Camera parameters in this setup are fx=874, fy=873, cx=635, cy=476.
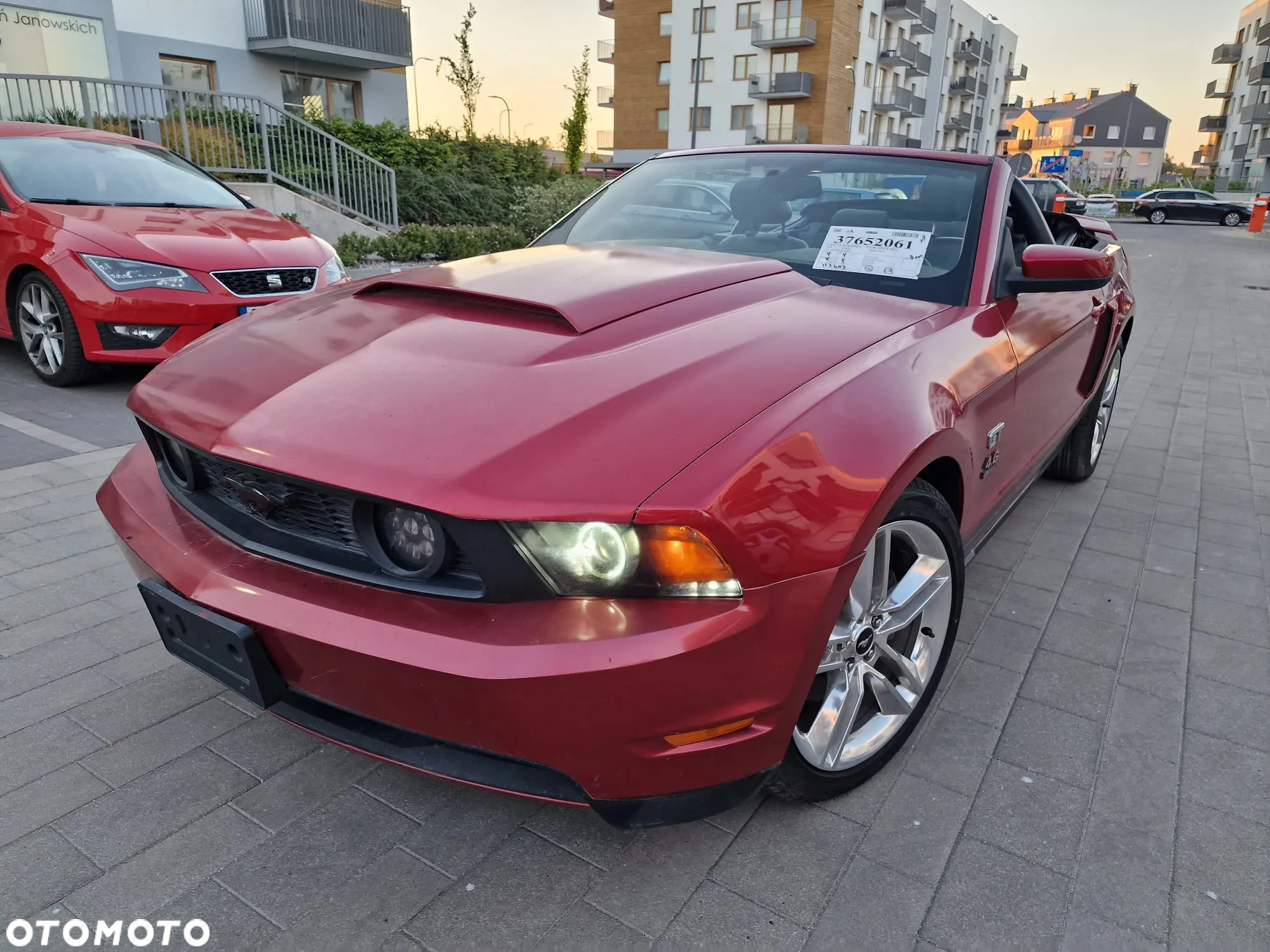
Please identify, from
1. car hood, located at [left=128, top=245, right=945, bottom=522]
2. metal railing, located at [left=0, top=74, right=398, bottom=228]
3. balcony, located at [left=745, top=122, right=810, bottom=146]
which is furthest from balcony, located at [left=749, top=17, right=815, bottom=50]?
car hood, located at [left=128, top=245, right=945, bottom=522]

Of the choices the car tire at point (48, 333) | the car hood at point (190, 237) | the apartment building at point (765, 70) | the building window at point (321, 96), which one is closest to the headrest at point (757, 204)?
the car hood at point (190, 237)

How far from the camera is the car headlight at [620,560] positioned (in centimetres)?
150

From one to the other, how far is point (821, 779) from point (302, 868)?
1.12m

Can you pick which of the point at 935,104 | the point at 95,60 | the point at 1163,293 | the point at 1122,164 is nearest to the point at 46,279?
the point at 95,60

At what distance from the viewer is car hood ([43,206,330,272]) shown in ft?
16.9

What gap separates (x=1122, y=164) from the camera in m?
95.5

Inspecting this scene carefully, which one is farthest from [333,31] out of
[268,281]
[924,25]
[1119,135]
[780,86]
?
[1119,135]

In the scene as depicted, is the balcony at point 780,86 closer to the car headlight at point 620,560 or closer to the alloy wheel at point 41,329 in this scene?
the alloy wheel at point 41,329

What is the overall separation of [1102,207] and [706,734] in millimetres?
51723

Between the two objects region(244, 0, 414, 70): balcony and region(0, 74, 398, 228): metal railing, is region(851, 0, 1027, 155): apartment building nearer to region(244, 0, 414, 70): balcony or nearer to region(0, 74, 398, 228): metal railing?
region(244, 0, 414, 70): balcony

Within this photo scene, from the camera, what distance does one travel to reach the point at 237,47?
62.3 ft

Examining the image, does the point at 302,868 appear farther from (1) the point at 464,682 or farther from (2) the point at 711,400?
(2) the point at 711,400

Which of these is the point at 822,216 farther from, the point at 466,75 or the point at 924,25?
the point at 924,25

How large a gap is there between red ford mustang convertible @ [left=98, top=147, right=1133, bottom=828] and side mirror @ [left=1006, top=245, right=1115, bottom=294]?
0.10 ft
